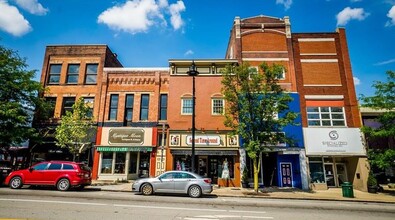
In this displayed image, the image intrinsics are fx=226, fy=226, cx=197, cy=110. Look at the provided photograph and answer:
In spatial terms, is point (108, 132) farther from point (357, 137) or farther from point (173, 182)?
point (357, 137)

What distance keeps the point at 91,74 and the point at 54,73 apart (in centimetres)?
383

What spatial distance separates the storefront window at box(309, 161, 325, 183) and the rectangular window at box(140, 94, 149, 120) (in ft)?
50.5

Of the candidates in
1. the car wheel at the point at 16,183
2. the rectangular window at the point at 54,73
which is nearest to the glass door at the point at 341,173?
the car wheel at the point at 16,183

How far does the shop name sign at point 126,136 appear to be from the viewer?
20.2m

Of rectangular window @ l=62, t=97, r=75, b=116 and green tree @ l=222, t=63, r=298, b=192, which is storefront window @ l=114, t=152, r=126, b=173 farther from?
green tree @ l=222, t=63, r=298, b=192

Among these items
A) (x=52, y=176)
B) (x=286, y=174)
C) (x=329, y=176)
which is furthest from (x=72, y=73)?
(x=329, y=176)

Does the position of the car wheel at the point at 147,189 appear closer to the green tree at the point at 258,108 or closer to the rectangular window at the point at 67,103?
the green tree at the point at 258,108

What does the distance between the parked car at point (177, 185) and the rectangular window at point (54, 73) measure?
16152mm

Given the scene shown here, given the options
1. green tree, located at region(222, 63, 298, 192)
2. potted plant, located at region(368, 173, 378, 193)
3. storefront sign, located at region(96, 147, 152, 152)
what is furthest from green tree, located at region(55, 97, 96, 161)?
potted plant, located at region(368, 173, 378, 193)

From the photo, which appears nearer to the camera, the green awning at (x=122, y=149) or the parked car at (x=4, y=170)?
the parked car at (x=4, y=170)

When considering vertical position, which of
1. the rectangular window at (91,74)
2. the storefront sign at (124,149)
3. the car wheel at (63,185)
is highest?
the rectangular window at (91,74)

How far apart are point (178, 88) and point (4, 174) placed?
14.7m

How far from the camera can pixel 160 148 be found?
20016 millimetres

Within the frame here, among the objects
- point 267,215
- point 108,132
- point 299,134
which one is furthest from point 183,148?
point 267,215
